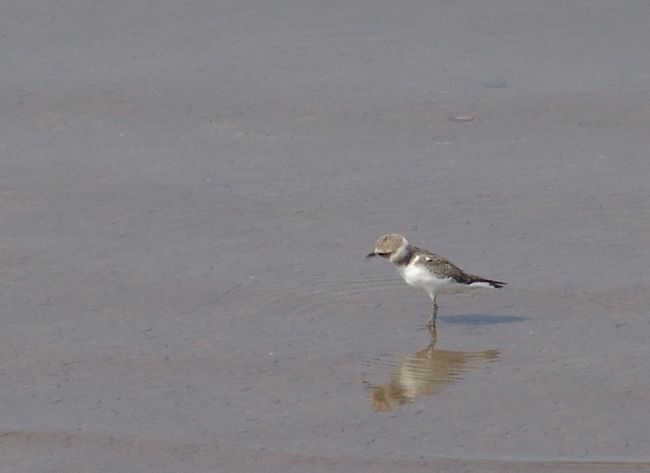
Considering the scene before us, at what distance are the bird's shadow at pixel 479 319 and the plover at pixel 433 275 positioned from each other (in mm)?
120

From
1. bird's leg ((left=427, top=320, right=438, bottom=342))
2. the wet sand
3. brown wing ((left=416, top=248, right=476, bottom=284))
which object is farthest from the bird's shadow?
brown wing ((left=416, top=248, right=476, bottom=284))

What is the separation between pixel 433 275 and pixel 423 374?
39.3 inches

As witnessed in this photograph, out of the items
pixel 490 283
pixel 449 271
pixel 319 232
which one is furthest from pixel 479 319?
pixel 319 232

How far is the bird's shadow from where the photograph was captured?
9945 millimetres

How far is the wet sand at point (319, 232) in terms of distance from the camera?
833 centimetres

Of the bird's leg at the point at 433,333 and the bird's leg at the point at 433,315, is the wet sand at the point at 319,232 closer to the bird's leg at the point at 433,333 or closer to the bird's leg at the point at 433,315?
the bird's leg at the point at 433,333

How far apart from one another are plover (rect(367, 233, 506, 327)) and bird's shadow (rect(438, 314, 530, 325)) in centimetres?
12

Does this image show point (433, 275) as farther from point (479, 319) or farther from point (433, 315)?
point (479, 319)

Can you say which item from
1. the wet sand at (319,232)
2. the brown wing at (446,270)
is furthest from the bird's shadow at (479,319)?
the brown wing at (446,270)

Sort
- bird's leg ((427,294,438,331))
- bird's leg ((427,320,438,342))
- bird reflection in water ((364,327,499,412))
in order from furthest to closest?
bird's leg ((427,294,438,331))
bird's leg ((427,320,438,342))
bird reflection in water ((364,327,499,412))

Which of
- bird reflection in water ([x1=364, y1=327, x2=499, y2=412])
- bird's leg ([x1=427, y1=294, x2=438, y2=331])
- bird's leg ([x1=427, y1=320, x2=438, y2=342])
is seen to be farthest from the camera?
bird's leg ([x1=427, y1=294, x2=438, y2=331])

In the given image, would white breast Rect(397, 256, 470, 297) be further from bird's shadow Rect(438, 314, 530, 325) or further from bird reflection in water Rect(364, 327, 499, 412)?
bird reflection in water Rect(364, 327, 499, 412)

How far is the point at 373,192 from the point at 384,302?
5.43 ft

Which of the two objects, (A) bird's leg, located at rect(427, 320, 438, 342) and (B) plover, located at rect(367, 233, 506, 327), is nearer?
(A) bird's leg, located at rect(427, 320, 438, 342)
